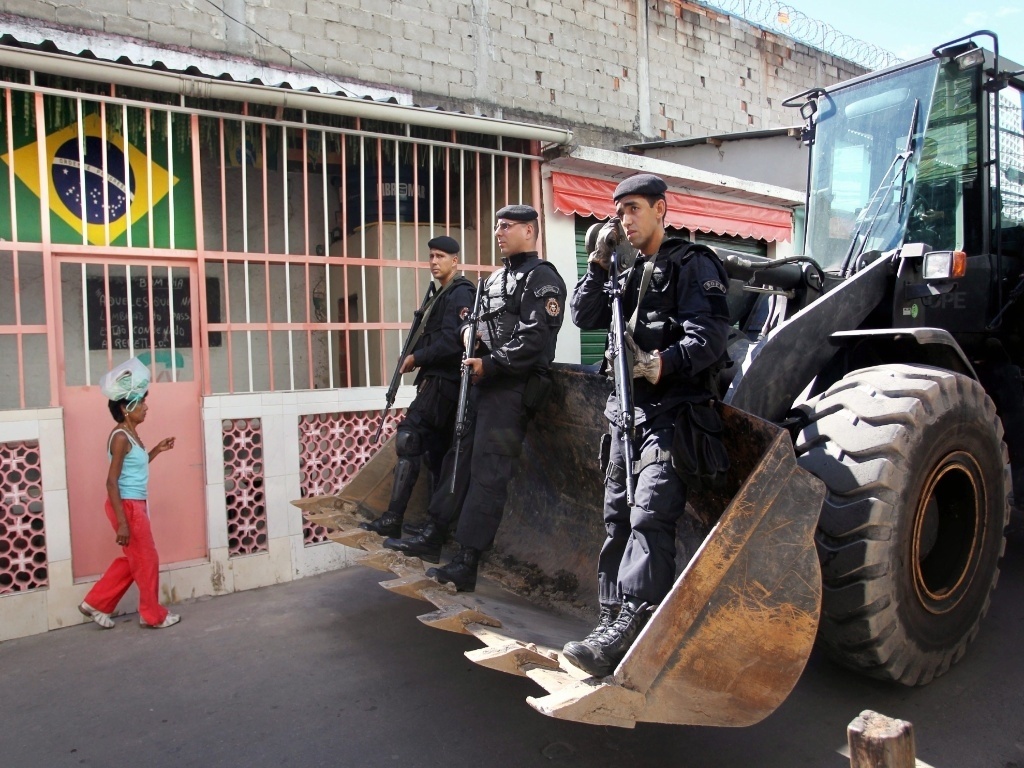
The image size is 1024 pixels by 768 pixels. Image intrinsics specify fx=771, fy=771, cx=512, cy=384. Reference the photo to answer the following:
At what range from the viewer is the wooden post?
1754 millimetres

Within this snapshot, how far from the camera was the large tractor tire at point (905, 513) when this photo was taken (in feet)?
9.60

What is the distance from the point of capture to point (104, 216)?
5.02 meters

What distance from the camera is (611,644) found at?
2568 mm

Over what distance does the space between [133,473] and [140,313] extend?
1.38 m

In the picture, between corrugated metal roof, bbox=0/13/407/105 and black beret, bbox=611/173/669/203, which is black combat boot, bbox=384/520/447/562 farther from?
corrugated metal roof, bbox=0/13/407/105

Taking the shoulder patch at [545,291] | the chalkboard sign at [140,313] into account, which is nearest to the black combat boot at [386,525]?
the shoulder patch at [545,291]

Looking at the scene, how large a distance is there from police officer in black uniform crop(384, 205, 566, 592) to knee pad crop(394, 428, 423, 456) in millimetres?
442

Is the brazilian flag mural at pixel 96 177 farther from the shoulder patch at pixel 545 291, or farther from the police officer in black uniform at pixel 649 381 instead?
the police officer in black uniform at pixel 649 381

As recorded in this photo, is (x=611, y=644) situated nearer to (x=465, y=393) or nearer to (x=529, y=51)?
(x=465, y=393)

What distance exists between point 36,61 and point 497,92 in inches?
189

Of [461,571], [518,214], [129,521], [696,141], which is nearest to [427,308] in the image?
[518,214]

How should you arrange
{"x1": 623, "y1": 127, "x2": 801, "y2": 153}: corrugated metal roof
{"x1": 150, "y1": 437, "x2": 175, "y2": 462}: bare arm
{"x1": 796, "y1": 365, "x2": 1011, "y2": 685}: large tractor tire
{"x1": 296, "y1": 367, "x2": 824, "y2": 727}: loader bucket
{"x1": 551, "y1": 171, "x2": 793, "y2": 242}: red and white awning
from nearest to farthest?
{"x1": 296, "y1": 367, "x2": 824, "y2": 727}: loader bucket
{"x1": 796, "y1": 365, "x2": 1011, "y2": 685}: large tractor tire
{"x1": 150, "y1": 437, "x2": 175, "y2": 462}: bare arm
{"x1": 551, "y1": 171, "x2": 793, "y2": 242}: red and white awning
{"x1": 623, "y1": 127, "x2": 801, "y2": 153}: corrugated metal roof

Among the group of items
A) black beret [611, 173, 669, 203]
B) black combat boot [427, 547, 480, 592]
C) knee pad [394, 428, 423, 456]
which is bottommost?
black combat boot [427, 547, 480, 592]

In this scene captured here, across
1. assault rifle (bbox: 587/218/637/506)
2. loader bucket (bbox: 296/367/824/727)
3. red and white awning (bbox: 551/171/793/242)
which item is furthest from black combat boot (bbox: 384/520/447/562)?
red and white awning (bbox: 551/171/793/242)
